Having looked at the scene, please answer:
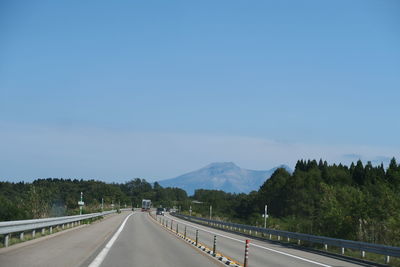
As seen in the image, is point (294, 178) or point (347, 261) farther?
point (294, 178)

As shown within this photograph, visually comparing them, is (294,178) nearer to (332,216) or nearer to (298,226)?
(298,226)

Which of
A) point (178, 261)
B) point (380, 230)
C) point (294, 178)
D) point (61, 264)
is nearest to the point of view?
point (61, 264)

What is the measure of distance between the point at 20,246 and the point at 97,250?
3.09 m

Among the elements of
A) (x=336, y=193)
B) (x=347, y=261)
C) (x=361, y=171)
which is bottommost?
(x=347, y=261)

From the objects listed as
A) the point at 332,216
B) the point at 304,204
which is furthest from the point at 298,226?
the point at 304,204

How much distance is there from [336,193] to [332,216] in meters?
6.29

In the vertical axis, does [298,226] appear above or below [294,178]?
below

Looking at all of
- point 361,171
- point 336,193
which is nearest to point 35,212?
point 336,193

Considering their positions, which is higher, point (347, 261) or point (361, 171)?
point (361, 171)

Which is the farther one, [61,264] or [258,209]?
[258,209]

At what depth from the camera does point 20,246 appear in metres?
21.7

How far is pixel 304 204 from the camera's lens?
104500 millimetres

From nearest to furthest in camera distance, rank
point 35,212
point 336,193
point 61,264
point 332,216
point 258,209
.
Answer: point 61,264
point 332,216
point 336,193
point 35,212
point 258,209

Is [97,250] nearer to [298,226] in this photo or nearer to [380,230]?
[380,230]
